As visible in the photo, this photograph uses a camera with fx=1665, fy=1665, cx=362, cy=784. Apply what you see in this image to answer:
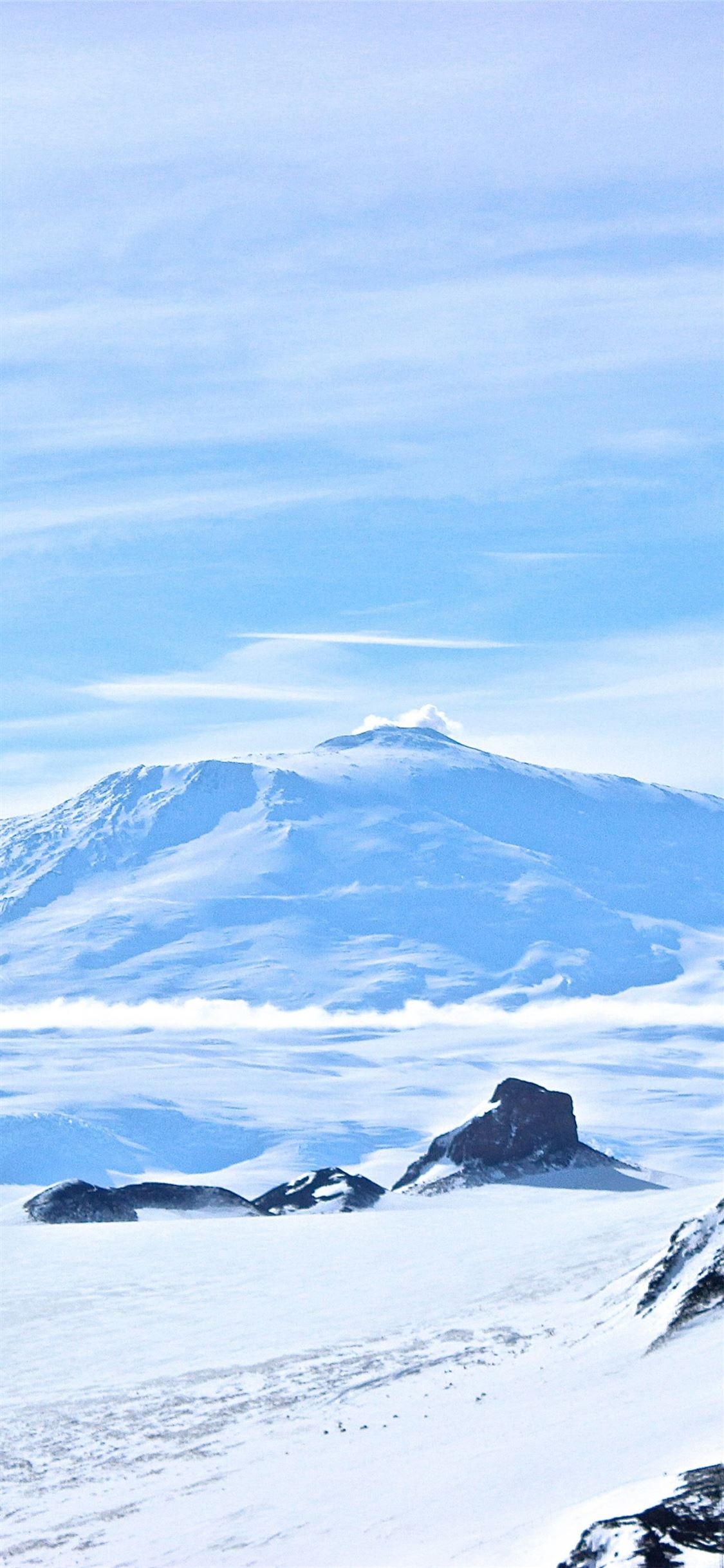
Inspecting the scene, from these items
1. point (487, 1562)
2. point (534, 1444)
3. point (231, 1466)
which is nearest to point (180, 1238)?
point (231, 1466)

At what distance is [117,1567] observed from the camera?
857 inches

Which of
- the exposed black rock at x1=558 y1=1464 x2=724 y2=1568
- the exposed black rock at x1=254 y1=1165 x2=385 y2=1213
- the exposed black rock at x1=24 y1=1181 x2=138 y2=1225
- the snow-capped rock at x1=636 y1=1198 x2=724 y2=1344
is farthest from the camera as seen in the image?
the exposed black rock at x1=254 y1=1165 x2=385 y2=1213

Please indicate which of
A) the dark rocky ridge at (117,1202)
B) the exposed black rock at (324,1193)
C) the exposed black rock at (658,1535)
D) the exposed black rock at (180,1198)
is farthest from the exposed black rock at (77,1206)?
the exposed black rock at (658,1535)

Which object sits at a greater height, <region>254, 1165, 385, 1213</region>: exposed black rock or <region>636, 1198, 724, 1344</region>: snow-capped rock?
<region>254, 1165, 385, 1213</region>: exposed black rock

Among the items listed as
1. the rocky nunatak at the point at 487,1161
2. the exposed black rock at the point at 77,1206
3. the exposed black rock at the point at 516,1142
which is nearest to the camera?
the exposed black rock at the point at 77,1206

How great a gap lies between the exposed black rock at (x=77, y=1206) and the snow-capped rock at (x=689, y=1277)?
39433 mm

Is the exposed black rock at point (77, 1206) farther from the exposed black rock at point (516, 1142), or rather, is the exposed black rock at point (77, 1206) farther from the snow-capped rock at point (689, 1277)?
the snow-capped rock at point (689, 1277)

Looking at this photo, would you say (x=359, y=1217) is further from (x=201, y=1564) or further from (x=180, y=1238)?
(x=201, y=1564)

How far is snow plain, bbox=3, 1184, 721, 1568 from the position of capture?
21703 mm

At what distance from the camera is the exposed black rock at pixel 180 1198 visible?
7188 centimetres

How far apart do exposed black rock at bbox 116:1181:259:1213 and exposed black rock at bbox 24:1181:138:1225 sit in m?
0.98

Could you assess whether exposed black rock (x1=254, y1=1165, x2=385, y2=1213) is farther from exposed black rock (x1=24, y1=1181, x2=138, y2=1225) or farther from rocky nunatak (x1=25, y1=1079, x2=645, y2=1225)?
exposed black rock (x1=24, y1=1181, x2=138, y2=1225)

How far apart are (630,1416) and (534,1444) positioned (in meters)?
1.49

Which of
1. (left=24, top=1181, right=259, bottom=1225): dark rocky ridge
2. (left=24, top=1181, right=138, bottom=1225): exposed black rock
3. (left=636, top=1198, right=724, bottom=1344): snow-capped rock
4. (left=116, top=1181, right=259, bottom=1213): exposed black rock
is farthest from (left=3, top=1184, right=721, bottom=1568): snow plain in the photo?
(left=116, top=1181, right=259, bottom=1213): exposed black rock
